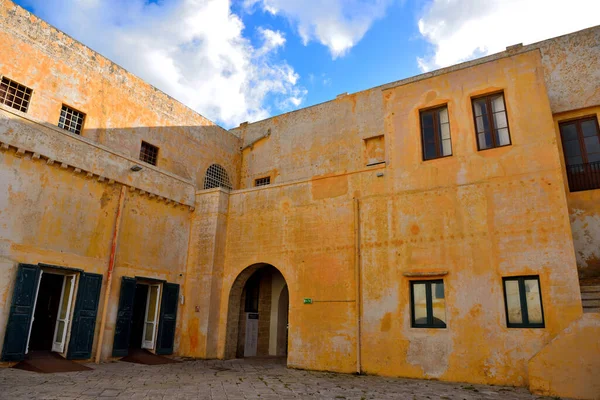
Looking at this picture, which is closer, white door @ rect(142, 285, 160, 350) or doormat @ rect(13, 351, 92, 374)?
doormat @ rect(13, 351, 92, 374)

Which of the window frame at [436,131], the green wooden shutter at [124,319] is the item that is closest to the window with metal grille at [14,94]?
the green wooden shutter at [124,319]

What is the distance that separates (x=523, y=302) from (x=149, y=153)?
41.6ft

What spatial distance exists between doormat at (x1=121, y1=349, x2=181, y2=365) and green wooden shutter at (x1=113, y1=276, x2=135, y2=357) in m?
0.24

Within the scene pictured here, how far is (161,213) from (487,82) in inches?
404

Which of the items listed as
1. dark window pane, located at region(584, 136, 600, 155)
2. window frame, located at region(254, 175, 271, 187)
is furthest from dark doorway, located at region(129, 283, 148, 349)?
dark window pane, located at region(584, 136, 600, 155)

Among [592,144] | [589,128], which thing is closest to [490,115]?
[592,144]

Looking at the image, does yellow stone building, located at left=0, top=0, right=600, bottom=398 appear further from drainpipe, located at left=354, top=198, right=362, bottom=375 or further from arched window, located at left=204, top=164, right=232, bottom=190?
arched window, located at left=204, top=164, right=232, bottom=190

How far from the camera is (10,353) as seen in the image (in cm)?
964

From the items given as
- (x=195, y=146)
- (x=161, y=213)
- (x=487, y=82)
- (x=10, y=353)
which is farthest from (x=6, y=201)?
(x=487, y=82)

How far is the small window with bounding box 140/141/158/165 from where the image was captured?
15.4 m

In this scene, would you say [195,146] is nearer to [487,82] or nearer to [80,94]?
[80,94]

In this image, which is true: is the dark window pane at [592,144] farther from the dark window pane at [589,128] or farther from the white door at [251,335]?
the white door at [251,335]

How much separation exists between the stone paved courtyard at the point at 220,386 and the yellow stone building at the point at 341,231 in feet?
3.03

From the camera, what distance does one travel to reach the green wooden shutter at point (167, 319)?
13.1 metres
